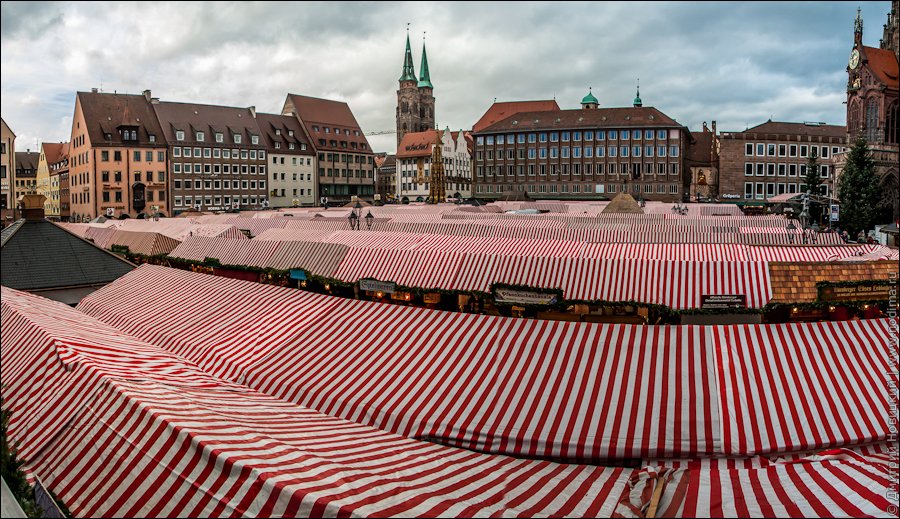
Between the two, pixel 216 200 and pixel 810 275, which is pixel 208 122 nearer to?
pixel 216 200

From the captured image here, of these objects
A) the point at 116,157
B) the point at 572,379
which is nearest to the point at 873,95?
the point at 572,379

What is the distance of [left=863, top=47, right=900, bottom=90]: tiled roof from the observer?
4800cm

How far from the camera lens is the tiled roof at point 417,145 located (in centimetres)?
8881

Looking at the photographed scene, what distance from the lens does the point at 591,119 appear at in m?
73.9

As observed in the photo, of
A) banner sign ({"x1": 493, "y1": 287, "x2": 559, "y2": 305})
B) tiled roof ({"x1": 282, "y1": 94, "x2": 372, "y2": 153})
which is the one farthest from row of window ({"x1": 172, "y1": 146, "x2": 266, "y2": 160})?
banner sign ({"x1": 493, "y1": 287, "x2": 559, "y2": 305})

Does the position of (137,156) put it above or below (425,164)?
below

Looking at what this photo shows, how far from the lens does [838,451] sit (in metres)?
5.68

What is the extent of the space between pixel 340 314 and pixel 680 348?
4200mm

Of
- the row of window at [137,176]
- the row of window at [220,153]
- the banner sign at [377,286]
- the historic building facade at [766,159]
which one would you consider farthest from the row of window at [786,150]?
the banner sign at [377,286]

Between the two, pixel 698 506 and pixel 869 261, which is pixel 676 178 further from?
pixel 698 506

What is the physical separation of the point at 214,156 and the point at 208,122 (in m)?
3.14

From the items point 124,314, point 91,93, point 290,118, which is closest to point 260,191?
point 290,118

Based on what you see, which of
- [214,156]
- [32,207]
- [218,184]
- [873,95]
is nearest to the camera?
[32,207]

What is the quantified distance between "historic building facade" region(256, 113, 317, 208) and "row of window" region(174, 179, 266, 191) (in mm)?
1707
